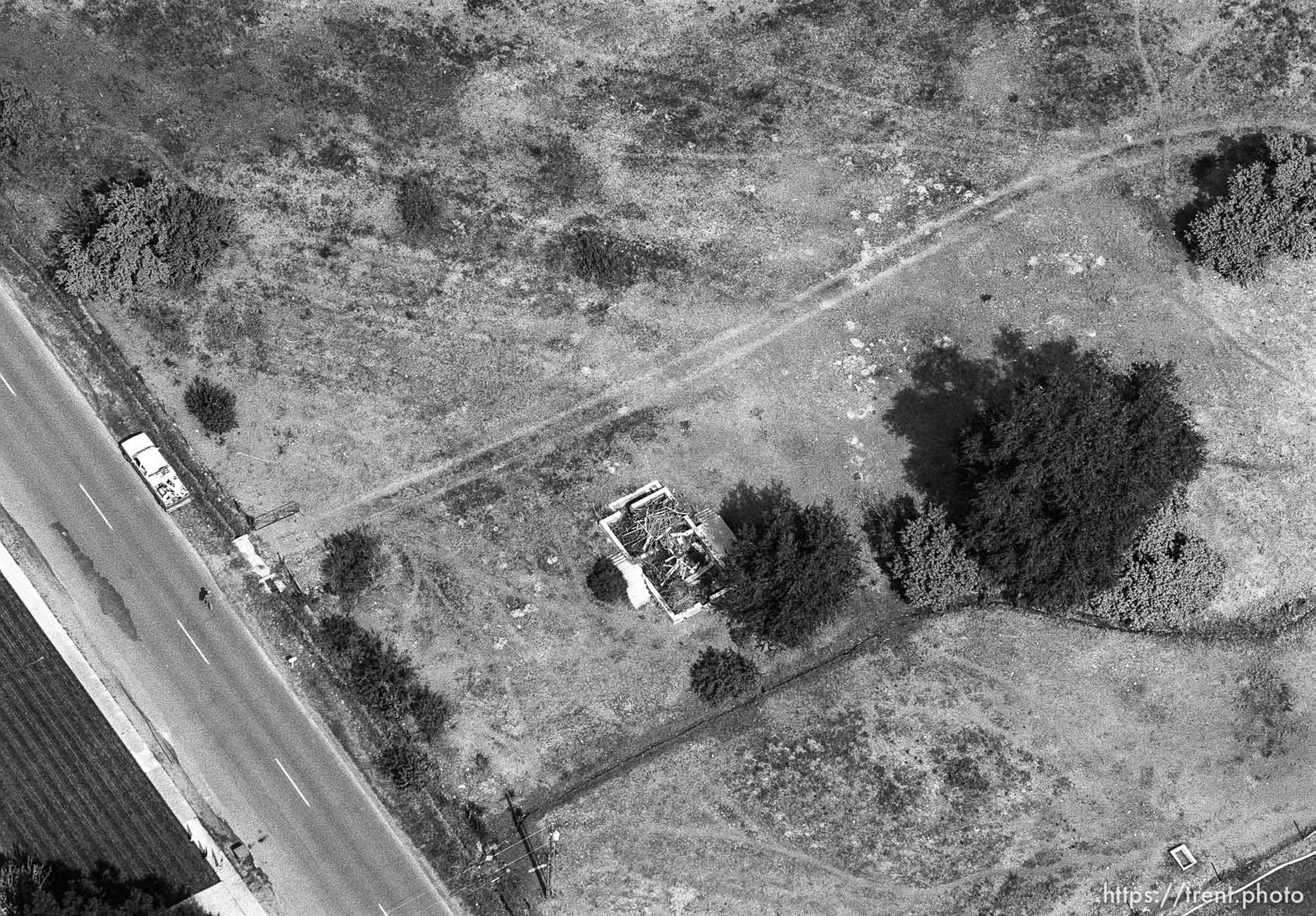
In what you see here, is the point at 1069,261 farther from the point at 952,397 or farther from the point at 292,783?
the point at 292,783

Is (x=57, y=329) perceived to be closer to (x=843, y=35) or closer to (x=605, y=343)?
(x=605, y=343)

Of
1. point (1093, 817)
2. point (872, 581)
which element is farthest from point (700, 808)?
point (1093, 817)

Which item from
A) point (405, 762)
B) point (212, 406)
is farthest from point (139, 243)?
point (405, 762)

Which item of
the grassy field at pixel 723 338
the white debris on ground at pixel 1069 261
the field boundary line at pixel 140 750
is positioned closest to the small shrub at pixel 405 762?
the grassy field at pixel 723 338

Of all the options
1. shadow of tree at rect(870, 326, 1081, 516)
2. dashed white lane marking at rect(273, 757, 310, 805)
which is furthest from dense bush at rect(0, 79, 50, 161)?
shadow of tree at rect(870, 326, 1081, 516)

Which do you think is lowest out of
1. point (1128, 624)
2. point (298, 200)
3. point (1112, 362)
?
point (1128, 624)

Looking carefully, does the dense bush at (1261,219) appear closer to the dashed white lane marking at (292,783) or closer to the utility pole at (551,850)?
the utility pole at (551,850)

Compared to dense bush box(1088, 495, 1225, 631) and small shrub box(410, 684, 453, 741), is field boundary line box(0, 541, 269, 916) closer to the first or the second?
small shrub box(410, 684, 453, 741)
